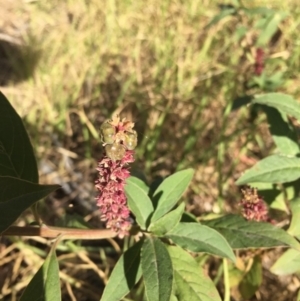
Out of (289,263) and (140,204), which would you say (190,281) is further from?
(289,263)

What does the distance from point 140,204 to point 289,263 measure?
1.39 feet

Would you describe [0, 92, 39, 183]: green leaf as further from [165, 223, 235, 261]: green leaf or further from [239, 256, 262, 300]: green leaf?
[239, 256, 262, 300]: green leaf

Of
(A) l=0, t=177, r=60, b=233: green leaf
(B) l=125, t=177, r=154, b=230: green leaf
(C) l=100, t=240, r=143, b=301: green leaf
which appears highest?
(A) l=0, t=177, r=60, b=233: green leaf

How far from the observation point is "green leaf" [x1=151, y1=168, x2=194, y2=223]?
3.48ft

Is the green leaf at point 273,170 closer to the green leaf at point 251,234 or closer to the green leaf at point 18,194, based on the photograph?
the green leaf at point 251,234

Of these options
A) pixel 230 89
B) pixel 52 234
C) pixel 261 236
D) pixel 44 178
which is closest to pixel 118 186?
pixel 52 234

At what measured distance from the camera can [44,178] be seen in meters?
1.97

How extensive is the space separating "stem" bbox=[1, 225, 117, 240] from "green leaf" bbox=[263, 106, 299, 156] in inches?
20.0

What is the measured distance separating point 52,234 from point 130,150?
294 millimetres

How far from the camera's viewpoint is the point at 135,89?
89.0 inches

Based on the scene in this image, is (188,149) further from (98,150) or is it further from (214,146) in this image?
(98,150)

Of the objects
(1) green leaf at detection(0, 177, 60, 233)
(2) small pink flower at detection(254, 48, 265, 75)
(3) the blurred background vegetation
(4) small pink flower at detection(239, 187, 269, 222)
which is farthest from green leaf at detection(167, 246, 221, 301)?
(2) small pink flower at detection(254, 48, 265, 75)

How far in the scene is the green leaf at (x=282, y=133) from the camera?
126 centimetres

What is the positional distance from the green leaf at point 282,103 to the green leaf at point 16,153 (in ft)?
1.89
